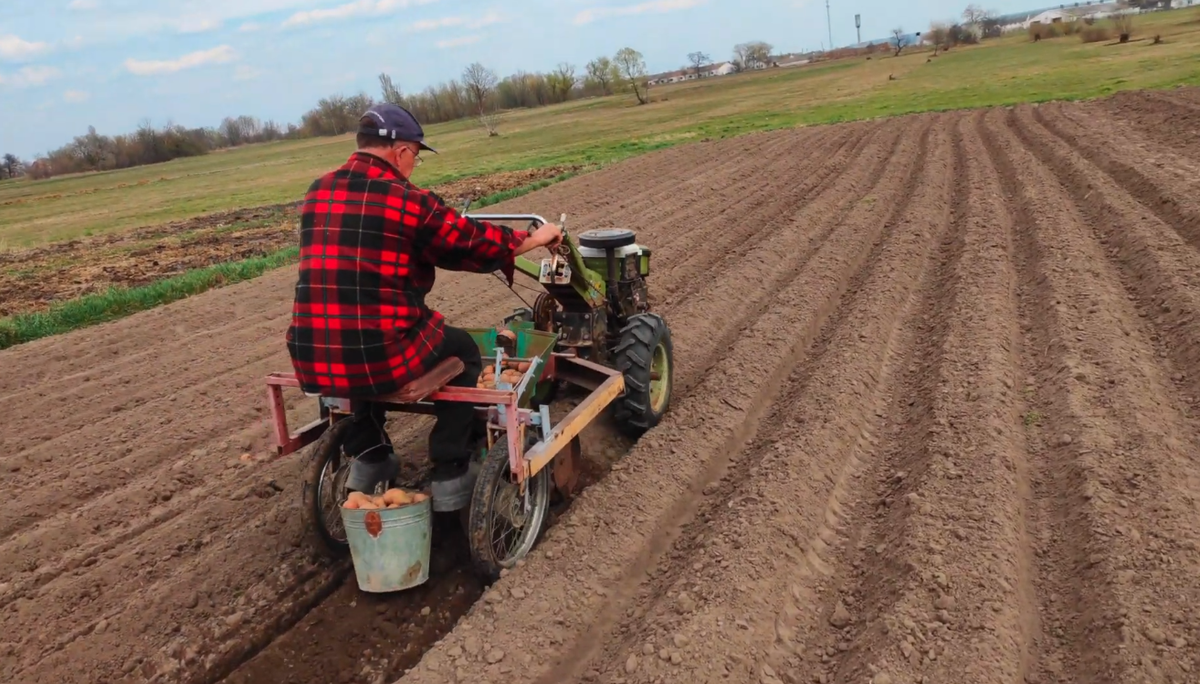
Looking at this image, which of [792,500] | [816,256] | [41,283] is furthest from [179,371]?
[41,283]

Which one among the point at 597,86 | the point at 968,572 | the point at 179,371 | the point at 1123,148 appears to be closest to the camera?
the point at 968,572

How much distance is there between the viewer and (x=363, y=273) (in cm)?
352

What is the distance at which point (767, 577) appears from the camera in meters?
3.80

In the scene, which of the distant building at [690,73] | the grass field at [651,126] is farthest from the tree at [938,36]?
the distant building at [690,73]

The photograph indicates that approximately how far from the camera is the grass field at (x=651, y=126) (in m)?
27.8

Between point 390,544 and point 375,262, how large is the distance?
1.30 metres

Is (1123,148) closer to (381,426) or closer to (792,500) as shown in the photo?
(792,500)

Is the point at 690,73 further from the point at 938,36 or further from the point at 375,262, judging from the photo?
the point at 375,262

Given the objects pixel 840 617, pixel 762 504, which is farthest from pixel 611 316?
pixel 840 617

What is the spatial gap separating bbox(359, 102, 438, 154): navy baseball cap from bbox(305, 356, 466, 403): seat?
3.27ft

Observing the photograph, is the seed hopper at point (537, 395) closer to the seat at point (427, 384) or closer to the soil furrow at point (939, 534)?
the seat at point (427, 384)

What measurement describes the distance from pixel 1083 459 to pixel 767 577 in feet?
6.49

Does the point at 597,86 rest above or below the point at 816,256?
above

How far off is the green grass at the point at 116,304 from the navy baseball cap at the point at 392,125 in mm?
7945
